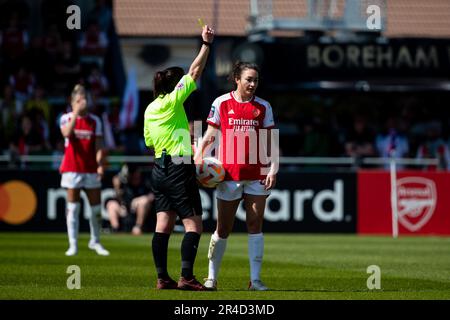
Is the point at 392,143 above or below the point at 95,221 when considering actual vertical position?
above

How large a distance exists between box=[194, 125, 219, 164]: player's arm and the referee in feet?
0.34

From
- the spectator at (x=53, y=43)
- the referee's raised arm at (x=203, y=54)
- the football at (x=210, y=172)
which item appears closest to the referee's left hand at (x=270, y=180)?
the football at (x=210, y=172)

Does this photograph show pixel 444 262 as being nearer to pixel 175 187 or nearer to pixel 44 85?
pixel 175 187

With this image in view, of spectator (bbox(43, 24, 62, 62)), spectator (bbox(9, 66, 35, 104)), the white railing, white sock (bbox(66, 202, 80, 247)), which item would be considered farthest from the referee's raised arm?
spectator (bbox(43, 24, 62, 62))

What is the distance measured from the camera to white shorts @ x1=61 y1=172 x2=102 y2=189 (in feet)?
54.0

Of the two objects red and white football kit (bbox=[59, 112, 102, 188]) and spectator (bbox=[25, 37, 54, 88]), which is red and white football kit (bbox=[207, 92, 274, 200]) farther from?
spectator (bbox=[25, 37, 54, 88])

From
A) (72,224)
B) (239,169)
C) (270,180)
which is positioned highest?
(239,169)

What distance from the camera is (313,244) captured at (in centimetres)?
2022

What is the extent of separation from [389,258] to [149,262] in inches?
148

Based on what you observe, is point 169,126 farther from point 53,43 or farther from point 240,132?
point 53,43

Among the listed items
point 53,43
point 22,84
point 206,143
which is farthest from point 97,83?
point 206,143

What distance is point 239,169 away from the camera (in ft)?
36.4

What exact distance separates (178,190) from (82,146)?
232 inches

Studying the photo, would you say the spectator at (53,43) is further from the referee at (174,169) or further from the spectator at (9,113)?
the referee at (174,169)
